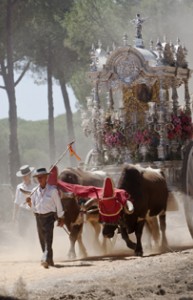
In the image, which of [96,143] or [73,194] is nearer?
[73,194]

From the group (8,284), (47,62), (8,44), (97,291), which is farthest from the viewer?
(47,62)

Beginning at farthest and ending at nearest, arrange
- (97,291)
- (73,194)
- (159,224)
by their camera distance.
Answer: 1. (159,224)
2. (73,194)
3. (97,291)

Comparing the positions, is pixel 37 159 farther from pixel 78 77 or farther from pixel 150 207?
pixel 150 207

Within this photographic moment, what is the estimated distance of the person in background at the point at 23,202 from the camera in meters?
17.4

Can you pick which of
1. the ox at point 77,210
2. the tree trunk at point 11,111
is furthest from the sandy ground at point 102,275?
the tree trunk at point 11,111

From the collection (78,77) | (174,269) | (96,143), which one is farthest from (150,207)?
(78,77)

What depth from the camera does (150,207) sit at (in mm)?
16859

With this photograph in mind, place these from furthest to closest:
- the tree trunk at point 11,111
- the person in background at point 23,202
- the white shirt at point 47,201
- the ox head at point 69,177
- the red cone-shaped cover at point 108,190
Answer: the tree trunk at point 11,111, the person in background at point 23,202, the ox head at point 69,177, the red cone-shaped cover at point 108,190, the white shirt at point 47,201

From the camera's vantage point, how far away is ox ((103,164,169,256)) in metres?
15.9

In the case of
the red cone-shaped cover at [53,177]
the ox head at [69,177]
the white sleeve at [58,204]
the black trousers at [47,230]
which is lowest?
the black trousers at [47,230]

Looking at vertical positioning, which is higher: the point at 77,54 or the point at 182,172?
the point at 77,54

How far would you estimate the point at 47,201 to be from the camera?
14.9 m

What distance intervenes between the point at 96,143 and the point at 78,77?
692 inches

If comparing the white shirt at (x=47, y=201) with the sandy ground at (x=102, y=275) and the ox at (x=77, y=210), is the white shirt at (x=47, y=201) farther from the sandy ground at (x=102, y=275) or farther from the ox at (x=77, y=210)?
Answer: the ox at (x=77, y=210)
